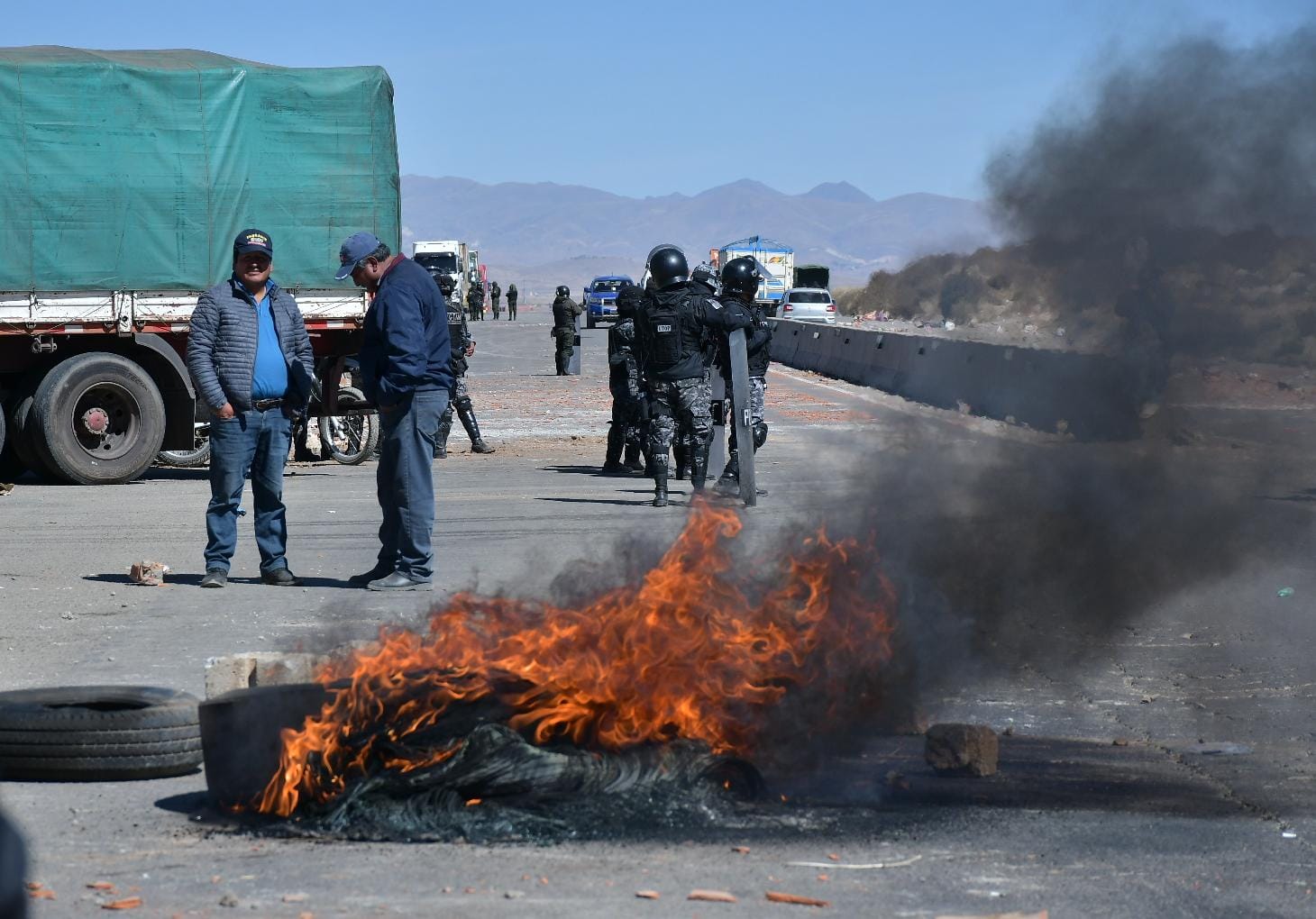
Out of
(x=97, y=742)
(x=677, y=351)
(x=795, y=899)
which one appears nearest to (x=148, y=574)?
(x=97, y=742)

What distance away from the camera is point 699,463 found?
46.4 ft

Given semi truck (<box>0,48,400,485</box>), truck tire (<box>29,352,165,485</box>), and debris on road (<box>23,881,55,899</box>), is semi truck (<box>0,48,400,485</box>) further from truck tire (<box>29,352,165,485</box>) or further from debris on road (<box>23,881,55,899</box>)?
debris on road (<box>23,881,55,899</box>)

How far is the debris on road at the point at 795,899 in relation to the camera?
4633 mm

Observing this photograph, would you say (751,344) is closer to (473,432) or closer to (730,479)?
(730,479)

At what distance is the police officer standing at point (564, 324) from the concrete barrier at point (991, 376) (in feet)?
19.1

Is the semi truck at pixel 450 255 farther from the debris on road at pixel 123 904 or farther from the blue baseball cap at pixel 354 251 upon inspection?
the debris on road at pixel 123 904

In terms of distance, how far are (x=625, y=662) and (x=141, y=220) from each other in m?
12.2

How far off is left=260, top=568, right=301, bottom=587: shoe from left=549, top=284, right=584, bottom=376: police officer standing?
2460 centimetres

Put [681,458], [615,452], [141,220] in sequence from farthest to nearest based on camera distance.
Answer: [615,452], [141,220], [681,458]

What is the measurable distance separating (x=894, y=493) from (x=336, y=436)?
8.44 metres

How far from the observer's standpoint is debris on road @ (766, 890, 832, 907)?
4633mm

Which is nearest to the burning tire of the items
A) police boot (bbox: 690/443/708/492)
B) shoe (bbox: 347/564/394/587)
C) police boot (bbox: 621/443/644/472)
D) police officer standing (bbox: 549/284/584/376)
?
shoe (bbox: 347/564/394/587)

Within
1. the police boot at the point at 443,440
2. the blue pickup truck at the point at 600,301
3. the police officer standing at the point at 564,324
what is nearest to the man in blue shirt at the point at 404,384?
the police boot at the point at 443,440

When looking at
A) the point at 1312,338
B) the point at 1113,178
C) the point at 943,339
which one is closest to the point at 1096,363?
the point at 1312,338
